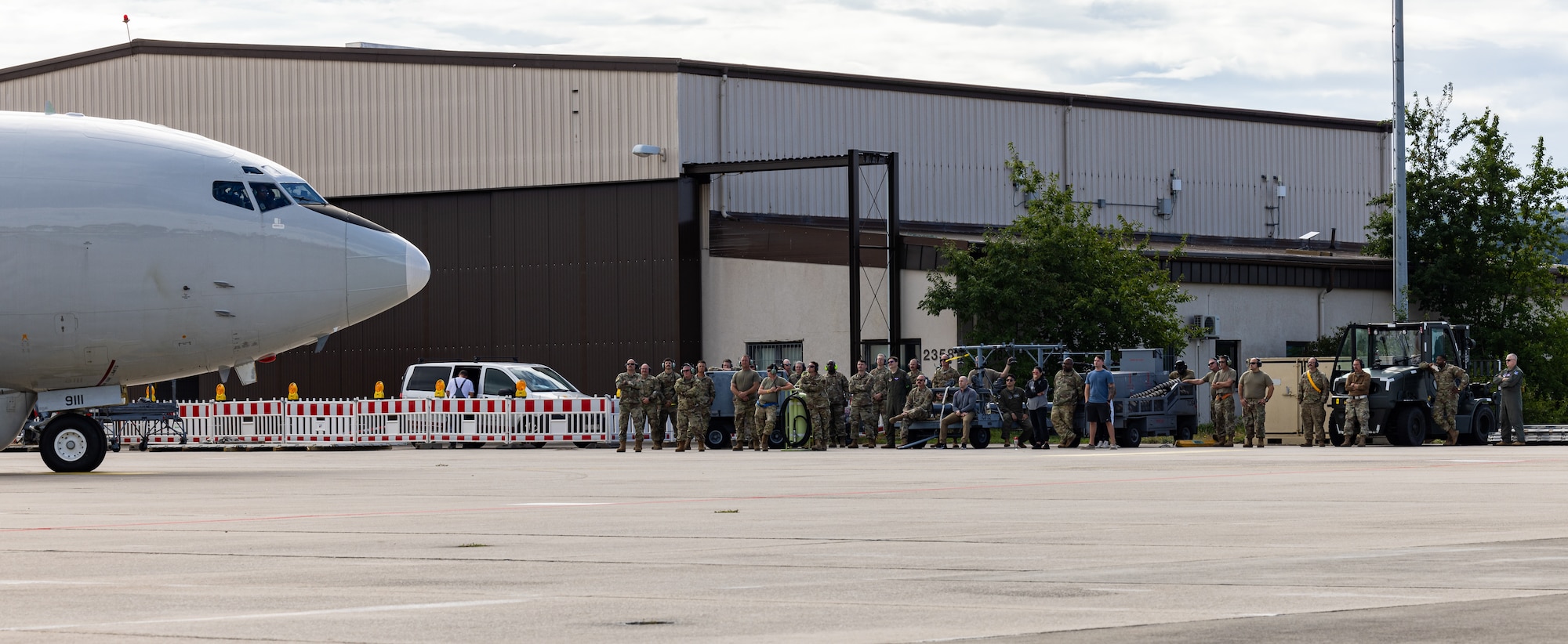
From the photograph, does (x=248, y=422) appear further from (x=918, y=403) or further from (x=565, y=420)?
(x=918, y=403)

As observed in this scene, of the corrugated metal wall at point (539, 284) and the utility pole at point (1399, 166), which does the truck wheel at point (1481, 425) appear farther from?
the corrugated metal wall at point (539, 284)

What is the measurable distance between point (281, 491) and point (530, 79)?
2741 cm

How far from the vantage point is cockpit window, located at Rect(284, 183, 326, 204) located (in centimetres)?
2227

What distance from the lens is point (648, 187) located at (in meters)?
44.2

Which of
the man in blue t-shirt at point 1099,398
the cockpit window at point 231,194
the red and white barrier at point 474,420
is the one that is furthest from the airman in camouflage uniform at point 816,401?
the cockpit window at point 231,194

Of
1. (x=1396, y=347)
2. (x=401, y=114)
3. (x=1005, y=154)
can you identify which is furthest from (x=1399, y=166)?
(x=401, y=114)

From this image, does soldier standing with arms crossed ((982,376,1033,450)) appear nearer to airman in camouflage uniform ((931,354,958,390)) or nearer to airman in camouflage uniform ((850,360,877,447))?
airman in camouflage uniform ((931,354,958,390))

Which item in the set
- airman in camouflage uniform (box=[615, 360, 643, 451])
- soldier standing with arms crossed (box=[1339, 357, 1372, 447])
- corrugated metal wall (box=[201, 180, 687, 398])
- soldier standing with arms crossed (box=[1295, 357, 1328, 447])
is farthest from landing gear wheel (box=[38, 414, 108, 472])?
corrugated metal wall (box=[201, 180, 687, 398])

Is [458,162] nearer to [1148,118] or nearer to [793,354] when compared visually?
[793,354]

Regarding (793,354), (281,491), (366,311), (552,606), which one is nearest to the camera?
(552,606)

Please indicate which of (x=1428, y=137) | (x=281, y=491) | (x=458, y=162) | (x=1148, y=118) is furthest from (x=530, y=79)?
Result: (x=281, y=491)

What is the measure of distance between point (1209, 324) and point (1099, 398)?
12.5 meters

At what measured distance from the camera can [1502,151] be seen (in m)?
44.9

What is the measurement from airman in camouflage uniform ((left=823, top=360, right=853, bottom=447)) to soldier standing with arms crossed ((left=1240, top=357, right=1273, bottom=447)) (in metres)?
6.72
